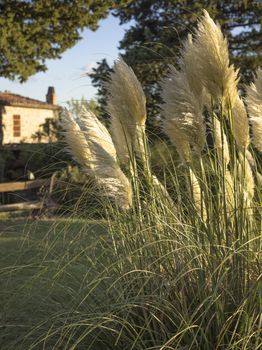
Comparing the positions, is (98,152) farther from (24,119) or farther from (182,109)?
(24,119)

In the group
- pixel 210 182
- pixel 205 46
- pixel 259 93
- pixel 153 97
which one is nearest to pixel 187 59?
pixel 205 46

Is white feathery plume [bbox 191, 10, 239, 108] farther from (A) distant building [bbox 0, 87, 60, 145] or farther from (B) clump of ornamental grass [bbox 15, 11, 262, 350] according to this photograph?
(A) distant building [bbox 0, 87, 60, 145]

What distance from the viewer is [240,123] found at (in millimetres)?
3412

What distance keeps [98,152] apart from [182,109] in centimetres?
52

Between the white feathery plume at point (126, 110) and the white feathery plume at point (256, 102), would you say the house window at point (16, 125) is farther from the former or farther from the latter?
the white feathery plume at point (256, 102)

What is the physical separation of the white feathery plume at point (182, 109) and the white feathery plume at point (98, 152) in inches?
14.9

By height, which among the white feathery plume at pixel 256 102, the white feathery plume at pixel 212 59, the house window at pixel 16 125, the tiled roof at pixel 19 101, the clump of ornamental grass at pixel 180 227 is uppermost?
the tiled roof at pixel 19 101

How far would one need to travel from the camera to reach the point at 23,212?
1295cm

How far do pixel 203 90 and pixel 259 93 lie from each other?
1.19 feet

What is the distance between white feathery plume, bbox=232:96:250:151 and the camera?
340cm

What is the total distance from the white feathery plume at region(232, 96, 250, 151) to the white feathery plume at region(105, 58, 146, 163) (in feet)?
1.82

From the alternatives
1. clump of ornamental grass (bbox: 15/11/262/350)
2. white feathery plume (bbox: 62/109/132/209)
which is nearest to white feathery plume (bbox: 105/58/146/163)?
clump of ornamental grass (bbox: 15/11/262/350)

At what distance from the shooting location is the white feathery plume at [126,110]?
3229 millimetres

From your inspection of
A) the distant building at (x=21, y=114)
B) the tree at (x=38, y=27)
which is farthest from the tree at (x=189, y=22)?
the distant building at (x=21, y=114)
